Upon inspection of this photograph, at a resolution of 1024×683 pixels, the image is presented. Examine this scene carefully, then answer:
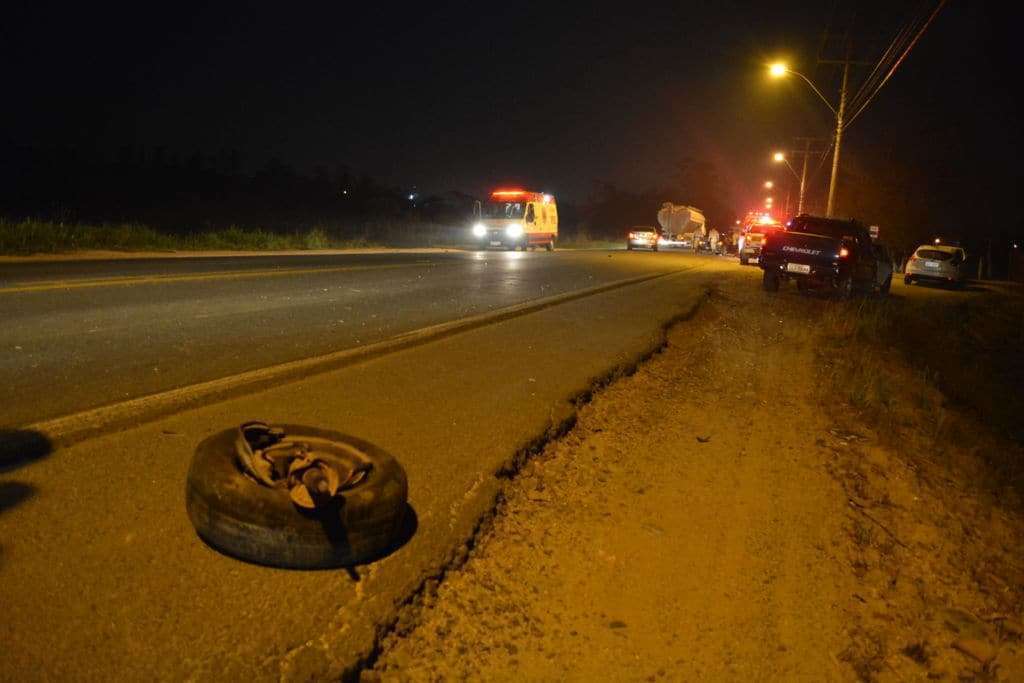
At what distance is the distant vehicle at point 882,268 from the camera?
2158 cm

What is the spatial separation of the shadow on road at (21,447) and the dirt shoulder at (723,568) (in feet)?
8.66

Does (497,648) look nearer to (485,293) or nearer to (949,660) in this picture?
(949,660)

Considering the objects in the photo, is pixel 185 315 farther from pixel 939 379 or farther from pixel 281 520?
pixel 939 379

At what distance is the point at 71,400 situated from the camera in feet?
18.4

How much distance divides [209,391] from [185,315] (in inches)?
185

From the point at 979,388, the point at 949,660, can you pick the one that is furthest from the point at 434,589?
the point at 979,388

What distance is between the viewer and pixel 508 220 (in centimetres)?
3881

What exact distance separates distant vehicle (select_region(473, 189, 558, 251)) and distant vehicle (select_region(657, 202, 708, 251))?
Answer: 85.6 ft

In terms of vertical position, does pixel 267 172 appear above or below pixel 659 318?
above

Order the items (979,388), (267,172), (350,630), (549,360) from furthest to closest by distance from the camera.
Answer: (267,172) < (979,388) < (549,360) < (350,630)

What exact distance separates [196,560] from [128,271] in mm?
13703

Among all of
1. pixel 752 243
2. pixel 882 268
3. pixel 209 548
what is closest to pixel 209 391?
pixel 209 548

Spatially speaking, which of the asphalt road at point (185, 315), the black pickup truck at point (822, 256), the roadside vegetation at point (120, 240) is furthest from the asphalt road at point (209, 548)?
the roadside vegetation at point (120, 240)

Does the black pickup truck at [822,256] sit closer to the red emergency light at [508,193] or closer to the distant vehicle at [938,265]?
the distant vehicle at [938,265]
